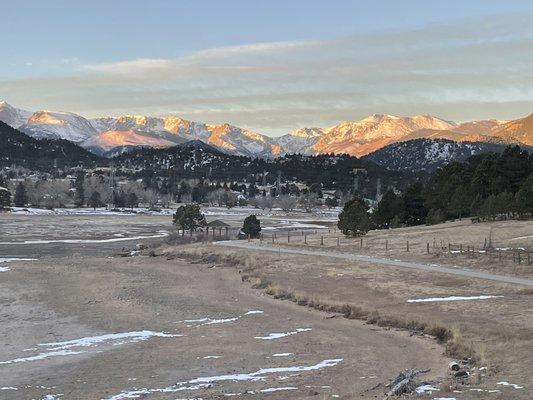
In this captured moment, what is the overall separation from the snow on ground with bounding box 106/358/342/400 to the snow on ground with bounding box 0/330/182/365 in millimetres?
6330

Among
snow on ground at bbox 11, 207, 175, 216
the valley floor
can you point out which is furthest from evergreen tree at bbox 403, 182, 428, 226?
snow on ground at bbox 11, 207, 175, 216

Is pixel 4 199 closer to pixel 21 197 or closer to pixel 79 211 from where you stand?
pixel 21 197

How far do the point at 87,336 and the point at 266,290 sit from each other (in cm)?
1450

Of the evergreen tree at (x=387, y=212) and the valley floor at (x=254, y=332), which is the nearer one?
the valley floor at (x=254, y=332)

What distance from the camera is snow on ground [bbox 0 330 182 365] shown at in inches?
934

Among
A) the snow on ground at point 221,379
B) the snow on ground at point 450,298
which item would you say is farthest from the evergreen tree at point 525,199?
the snow on ground at point 221,379

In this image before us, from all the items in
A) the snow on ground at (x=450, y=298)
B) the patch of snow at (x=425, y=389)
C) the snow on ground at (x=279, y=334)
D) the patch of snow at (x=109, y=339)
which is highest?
the snow on ground at (x=450, y=298)

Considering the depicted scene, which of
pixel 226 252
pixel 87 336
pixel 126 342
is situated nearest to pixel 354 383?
pixel 126 342

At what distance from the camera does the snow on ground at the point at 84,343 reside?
2371 cm

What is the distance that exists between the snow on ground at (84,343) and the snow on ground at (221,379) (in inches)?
249

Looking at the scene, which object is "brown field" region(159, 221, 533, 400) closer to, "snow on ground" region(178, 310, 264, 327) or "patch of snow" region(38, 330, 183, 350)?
"snow on ground" region(178, 310, 264, 327)

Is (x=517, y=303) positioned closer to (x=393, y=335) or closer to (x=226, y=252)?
(x=393, y=335)

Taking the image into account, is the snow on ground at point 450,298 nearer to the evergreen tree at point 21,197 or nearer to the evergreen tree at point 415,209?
the evergreen tree at point 415,209

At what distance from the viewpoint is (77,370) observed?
21625mm
